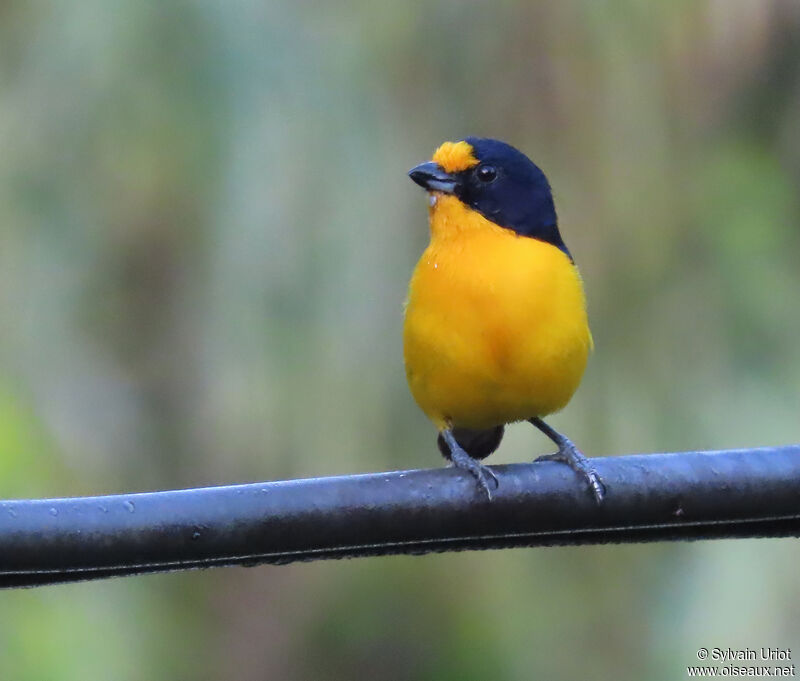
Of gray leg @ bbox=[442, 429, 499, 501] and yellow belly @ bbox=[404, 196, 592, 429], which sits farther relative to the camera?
yellow belly @ bbox=[404, 196, 592, 429]

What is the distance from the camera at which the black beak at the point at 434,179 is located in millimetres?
3854

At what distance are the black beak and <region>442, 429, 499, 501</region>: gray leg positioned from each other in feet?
2.34

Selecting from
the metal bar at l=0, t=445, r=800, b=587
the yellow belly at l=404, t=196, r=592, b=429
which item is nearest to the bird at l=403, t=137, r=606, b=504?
the yellow belly at l=404, t=196, r=592, b=429

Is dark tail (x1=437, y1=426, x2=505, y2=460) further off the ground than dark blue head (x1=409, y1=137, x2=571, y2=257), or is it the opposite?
dark blue head (x1=409, y1=137, x2=571, y2=257)

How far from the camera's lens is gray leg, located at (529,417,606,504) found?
231 centimetres

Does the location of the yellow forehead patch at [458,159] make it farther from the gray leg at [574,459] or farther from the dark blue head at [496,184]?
the gray leg at [574,459]

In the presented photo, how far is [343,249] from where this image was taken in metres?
5.58

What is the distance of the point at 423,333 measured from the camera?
11.8 ft

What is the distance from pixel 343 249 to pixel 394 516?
342 centimetres

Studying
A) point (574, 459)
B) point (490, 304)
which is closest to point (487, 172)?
point (490, 304)

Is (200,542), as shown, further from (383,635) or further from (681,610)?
(383,635)

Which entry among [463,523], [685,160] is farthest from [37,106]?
[463,523]

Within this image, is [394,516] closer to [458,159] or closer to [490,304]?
[490,304]

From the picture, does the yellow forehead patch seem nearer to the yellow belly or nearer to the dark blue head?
the dark blue head
